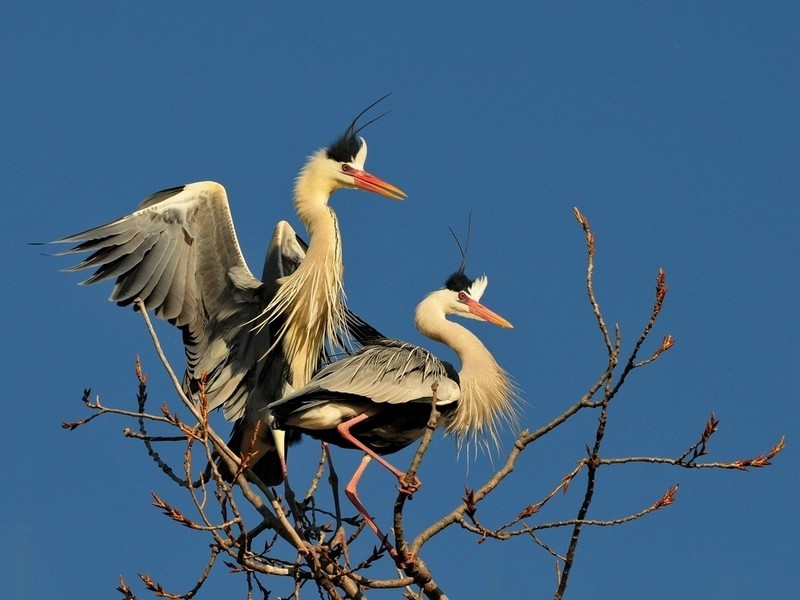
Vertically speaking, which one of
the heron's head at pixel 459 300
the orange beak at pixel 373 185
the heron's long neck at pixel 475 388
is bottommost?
the heron's long neck at pixel 475 388

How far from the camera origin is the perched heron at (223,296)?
25.3 ft

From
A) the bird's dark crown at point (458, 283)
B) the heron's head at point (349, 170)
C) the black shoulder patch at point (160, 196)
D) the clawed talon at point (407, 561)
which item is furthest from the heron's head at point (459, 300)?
the clawed talon at point (407, 561)

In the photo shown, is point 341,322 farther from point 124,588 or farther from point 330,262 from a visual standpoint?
point 124,588

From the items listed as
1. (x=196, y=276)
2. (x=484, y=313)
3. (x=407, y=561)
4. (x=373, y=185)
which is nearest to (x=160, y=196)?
(x=196, y=276)

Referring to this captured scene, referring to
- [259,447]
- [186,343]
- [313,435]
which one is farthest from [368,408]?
[186,343]

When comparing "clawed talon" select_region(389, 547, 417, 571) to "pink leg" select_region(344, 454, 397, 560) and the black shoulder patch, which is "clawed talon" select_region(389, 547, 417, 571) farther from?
the black shoulder patch

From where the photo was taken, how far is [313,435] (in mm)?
6828

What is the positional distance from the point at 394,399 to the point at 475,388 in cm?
71

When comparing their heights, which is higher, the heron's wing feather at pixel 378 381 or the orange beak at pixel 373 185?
the orange beak at pixel 373 185

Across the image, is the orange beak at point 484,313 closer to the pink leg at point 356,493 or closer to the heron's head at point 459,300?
the heron's head at point 459,300

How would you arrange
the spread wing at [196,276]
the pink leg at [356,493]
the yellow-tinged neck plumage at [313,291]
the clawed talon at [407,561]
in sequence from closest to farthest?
the clawed talon at [407,561], the pink leg at [356,493], the spread wing at [196,276], the yellow-tinged neck plumage at [313,291]

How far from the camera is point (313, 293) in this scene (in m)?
7.91

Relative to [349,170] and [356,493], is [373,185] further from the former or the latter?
[356,493]

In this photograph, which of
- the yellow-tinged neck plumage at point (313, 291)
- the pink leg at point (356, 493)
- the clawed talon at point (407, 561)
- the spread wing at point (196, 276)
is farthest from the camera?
the yellow-tinged neck plumage at point (313, 291)
